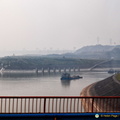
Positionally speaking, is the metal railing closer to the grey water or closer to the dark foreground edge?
the dark foreground edge

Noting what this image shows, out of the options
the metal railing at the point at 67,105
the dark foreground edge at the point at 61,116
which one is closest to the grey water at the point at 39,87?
the metal railing at the point at 67,105

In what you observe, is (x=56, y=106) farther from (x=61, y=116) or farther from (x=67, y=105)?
(x=61, y=116)

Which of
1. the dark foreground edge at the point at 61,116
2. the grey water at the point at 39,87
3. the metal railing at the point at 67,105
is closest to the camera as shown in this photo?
the dark foreground edge at the point at 61,116

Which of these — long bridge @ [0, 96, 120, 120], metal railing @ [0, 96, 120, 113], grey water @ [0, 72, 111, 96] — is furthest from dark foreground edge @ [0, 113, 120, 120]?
grey water @ [0, 72, 111, 96]

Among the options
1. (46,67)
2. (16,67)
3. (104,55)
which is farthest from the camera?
(104,55)

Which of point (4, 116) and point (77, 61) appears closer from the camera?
point (4, 116)

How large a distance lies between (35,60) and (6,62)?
4905 mm

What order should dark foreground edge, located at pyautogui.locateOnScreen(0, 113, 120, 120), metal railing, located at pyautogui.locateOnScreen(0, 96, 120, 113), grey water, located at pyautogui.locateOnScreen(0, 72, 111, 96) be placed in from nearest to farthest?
dark foreground edge, located at pyautogui.locateOnScreen(0, 113, 120, 120) < metal railing, located at pyautogui.locateOnScreen(0, 96, 120, 113) < grey water, located at pyautogui.locateOnScreen(0, 72, 111, 96)

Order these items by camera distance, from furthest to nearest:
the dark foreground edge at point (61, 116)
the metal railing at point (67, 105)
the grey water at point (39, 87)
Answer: the grey water at point (39, 87)
the metal railing at point (67, 105)
the dark foreground edge at point (61, 116)

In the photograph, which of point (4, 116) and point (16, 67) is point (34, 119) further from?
point (16, 67)

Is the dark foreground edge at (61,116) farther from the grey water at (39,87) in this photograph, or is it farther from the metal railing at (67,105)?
the grey water at (39,87)

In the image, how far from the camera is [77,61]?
4059cm

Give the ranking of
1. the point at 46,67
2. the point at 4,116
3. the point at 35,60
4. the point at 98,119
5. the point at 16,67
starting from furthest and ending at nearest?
the point at 35,60 → the point at 46,67 → the point at 16,67 → the point at 98,119 → the point at 4,116

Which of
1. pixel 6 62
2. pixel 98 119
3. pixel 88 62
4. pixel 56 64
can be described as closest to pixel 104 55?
pixel 88 62
